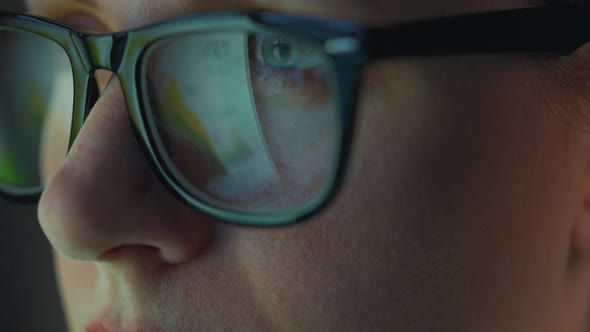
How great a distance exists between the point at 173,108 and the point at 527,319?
37 centimetres

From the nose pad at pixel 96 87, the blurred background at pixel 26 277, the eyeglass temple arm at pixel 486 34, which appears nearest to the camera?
the eyeglass temple arm at pixel 486 34

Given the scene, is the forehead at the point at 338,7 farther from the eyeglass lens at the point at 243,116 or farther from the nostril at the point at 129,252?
the nostril at the point at 129,252

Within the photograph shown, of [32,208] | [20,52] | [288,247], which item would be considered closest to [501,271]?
[288,247]

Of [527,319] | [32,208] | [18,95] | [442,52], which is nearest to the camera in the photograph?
[442,52]

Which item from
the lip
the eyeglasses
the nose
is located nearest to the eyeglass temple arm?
the eyeglasses

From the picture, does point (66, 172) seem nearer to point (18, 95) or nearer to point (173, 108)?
point (173, 108)

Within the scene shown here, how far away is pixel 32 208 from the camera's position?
922 mm

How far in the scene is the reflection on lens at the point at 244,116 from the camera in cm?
46

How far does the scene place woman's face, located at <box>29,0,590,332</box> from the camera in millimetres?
461

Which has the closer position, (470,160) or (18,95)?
(470,160)

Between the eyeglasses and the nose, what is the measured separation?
0.6 inches

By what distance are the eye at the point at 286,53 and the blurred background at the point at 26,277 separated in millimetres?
584

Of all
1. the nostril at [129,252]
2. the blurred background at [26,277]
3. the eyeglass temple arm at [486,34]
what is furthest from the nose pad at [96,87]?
the blurred background at [26,277]

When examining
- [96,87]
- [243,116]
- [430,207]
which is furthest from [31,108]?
[430,207]
